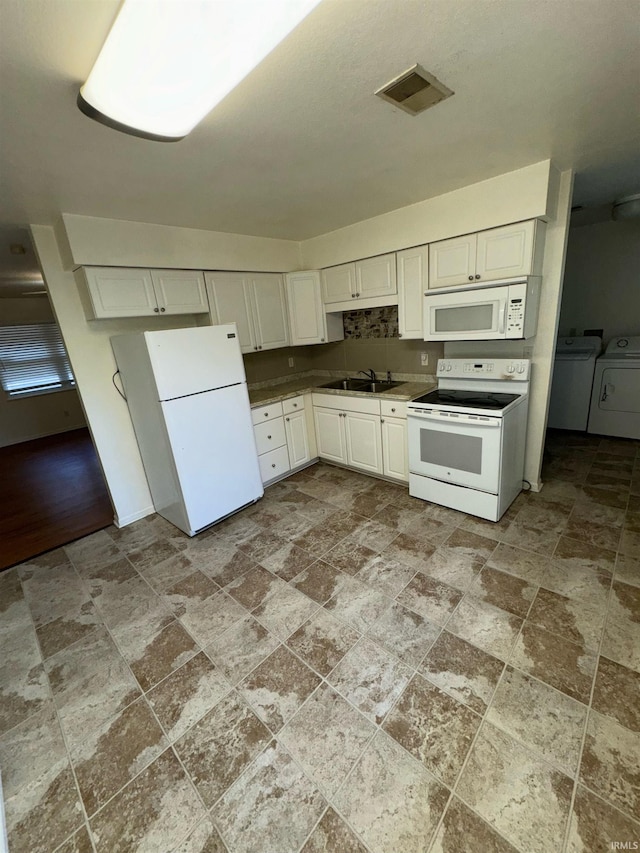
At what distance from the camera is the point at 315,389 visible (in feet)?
12.2

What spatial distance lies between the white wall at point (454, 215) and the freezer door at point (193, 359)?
1.48m

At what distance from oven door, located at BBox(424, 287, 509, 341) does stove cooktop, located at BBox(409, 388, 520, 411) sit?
0.49 meters

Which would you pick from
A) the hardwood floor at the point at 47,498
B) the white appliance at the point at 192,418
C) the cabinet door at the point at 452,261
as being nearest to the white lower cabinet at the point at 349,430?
the white appliance at the point at 192,418

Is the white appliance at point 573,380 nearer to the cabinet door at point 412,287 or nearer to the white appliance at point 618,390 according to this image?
the white appliance at point 618,390

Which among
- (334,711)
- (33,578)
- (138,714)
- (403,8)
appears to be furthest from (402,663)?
(33,578)

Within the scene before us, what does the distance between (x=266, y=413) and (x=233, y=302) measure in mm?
1109

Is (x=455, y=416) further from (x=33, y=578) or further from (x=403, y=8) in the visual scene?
(x=33, y=578)

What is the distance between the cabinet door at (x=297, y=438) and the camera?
3654 millimetres

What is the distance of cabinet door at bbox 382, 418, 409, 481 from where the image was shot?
124 inches

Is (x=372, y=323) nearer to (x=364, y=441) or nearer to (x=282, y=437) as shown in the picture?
(x=364, y=441)

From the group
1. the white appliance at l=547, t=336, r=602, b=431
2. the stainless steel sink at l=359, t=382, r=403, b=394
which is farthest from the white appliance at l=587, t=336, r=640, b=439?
the stainless steel sink at l=359, t=382, r=403, b=394

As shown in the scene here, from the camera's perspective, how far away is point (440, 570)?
87.5 inches

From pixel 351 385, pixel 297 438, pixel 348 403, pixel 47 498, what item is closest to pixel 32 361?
pixel 47 498

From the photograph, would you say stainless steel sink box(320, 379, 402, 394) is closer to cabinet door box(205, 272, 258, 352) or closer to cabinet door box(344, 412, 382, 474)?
cabinet door box(344, 412, 382, 474)
